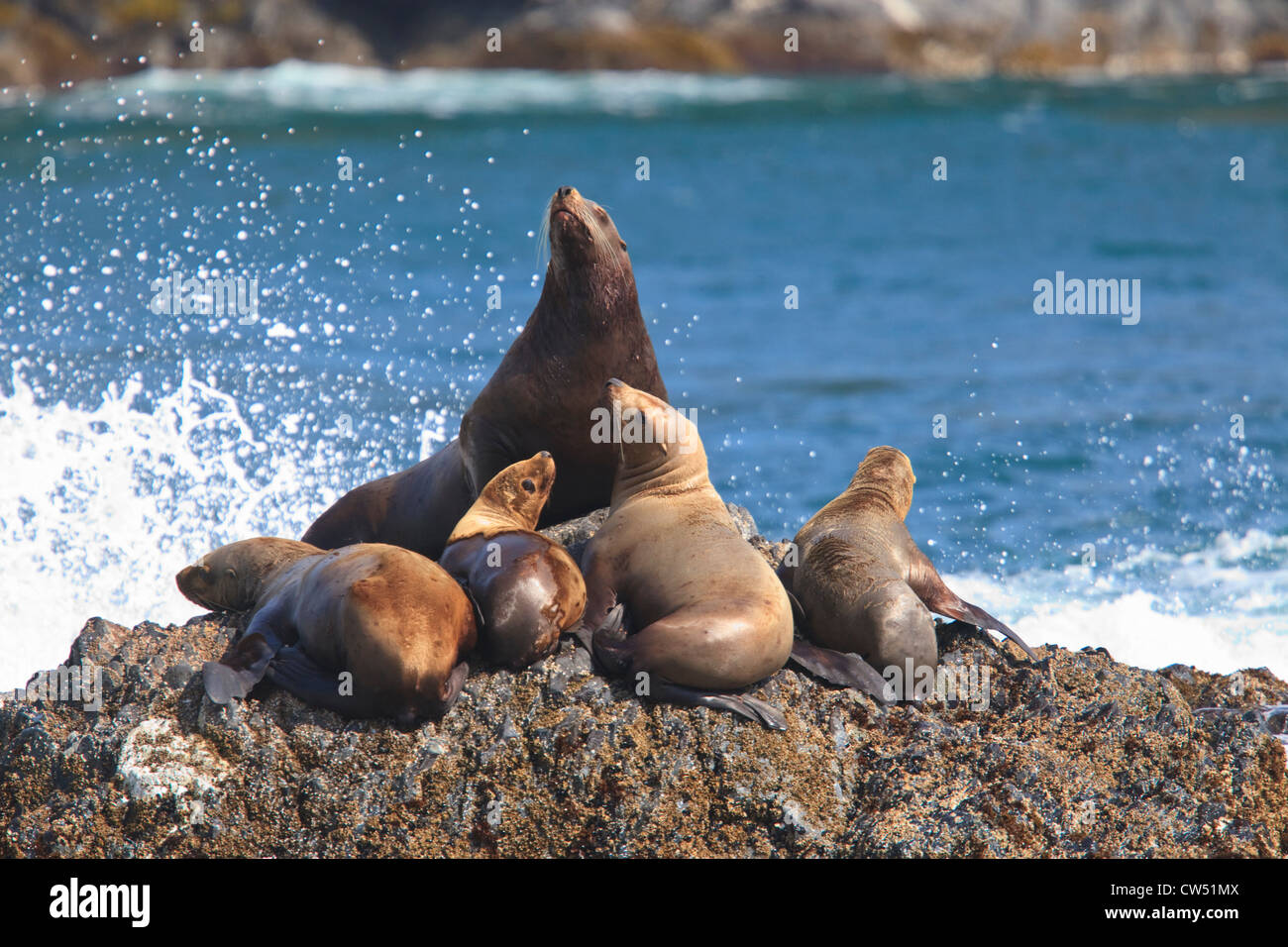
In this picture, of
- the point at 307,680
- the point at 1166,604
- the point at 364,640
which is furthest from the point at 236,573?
the point at 1166,604

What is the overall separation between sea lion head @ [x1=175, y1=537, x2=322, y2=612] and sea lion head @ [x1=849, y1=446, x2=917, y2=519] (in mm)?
2583

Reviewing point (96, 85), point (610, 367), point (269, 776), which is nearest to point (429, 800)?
point (269, 776)

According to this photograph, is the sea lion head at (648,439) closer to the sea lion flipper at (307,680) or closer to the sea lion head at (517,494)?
the sea lion head at (517,494)

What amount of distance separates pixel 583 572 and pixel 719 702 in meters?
0.95

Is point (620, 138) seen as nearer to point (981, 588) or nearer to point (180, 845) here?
point (981, 588)

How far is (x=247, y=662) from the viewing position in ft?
17.6

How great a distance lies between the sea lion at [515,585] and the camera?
5332mm

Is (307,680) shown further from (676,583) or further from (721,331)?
(721,331)

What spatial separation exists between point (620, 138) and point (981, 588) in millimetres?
22874

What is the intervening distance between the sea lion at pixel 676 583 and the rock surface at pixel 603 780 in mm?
127

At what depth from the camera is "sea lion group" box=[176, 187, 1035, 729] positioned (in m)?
5.19

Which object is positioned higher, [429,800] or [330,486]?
Result: [330,486]

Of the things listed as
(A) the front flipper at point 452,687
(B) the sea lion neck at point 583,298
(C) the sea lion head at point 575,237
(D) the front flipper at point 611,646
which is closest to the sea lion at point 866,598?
(D) the front flipper at point 611,646

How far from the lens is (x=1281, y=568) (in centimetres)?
1070
